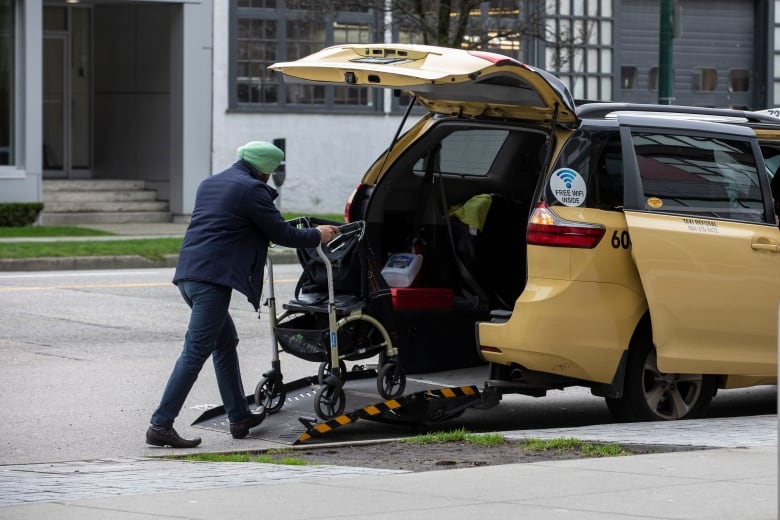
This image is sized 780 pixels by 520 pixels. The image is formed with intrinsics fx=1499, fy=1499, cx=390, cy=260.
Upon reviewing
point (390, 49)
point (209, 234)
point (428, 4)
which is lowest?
point (209, 234)

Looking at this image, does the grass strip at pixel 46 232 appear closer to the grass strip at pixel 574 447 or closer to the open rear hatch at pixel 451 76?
the open rear hatch at pixel 451 76

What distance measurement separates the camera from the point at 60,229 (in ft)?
76.8

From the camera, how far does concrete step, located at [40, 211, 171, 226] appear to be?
2502 centimetres

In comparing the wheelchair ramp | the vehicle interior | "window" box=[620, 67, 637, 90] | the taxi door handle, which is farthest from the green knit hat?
"window" box=[620, 67, 637, 90]

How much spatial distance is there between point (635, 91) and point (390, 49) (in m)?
23.3

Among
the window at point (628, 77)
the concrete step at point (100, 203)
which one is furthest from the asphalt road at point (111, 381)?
Result: the window at point (628, 77)

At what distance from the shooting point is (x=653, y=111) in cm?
945

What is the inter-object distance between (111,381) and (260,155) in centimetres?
294

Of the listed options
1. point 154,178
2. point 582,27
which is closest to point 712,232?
point 154,178

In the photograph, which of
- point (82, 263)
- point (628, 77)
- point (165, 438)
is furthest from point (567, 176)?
point (628, 77)

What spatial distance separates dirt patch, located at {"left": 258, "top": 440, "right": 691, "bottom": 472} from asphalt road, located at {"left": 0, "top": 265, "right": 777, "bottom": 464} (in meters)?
0.55

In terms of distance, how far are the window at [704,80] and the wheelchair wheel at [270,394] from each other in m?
24.4

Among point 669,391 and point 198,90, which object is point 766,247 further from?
point 198,90

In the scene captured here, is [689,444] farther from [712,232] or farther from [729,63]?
[729,63]
